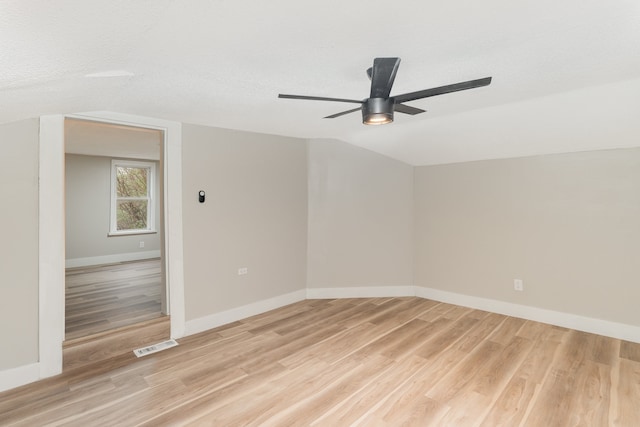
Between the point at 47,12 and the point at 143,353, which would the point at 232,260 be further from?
the point at 47,12

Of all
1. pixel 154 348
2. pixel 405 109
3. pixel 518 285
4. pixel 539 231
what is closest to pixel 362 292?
pixel 518 285

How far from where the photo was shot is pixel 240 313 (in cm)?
364

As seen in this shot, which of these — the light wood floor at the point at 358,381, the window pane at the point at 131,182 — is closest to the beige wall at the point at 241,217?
the light wood floor at the point at 358,381

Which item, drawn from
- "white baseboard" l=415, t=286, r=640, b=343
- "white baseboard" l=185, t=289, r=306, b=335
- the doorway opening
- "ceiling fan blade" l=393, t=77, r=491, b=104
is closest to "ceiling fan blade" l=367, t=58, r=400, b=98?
"ceiling fan blade" l=393, t=77, r=491, b=104

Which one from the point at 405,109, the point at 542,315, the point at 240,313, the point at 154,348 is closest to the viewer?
the point at 405,109

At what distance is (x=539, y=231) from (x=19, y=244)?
4871 mm

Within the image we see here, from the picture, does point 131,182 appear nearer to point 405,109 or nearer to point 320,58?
point 320,58

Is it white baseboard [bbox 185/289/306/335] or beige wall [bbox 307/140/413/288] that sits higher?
beige wall [bbox 307/140/413/288]

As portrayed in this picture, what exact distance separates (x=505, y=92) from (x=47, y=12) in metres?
2.70

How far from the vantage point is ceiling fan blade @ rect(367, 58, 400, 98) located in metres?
1.66

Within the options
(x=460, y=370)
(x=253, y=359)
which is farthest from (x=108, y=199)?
(x=460, y=370)

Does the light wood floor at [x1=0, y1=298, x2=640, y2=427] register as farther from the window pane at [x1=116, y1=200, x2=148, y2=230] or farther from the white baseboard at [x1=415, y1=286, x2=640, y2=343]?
the window pane at [x1=116, y1=200, x2=148, y2=230]

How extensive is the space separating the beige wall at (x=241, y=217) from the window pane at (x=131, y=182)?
14.1 feet

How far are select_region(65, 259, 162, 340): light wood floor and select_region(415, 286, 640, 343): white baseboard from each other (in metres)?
3.52
